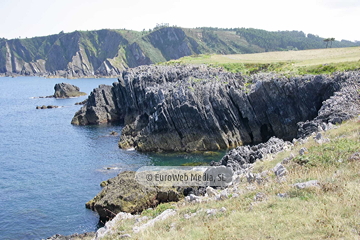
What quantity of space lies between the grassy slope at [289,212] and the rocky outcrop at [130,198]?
594 inches

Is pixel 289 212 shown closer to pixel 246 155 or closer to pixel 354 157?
pixel 354 157

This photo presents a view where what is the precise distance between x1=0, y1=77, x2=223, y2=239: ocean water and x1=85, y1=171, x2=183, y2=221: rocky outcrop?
1929 millimetres

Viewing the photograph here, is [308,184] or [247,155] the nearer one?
[308,184]

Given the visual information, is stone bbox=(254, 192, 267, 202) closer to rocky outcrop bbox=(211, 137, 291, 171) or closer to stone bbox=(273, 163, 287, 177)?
stone bbox=(273, 163, 287, 177)

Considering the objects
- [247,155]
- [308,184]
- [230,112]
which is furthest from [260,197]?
[230,112]

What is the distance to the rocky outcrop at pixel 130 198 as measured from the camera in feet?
116

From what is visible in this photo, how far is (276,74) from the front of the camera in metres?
69.6

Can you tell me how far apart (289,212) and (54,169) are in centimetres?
4754

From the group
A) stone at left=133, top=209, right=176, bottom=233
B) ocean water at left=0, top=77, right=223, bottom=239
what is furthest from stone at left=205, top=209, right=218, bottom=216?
ocean water at left=0, top=77, right=223, bottom=239

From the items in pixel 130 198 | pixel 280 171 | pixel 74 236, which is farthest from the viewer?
pixel 130 198

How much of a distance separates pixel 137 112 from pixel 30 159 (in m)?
34.1

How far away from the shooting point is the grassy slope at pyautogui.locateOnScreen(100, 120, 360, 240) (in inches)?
504

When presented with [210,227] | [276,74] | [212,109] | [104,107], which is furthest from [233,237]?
[104,107]

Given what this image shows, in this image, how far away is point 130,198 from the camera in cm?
3594
